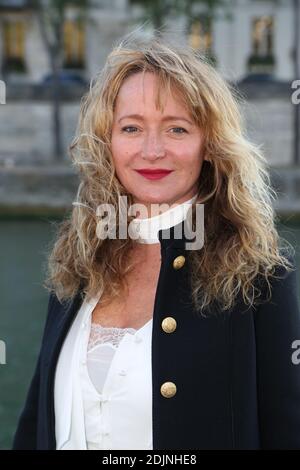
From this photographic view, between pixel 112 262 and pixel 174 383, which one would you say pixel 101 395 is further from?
pixel 112 262

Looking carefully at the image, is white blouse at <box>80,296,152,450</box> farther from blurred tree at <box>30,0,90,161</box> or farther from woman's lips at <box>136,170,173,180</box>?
blurred tree at <box>30,0,90,161</box>

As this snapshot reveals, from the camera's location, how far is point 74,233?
1.54 meters

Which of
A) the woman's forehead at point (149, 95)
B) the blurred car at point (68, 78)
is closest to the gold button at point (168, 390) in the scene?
the woman's forehead at point (149, 95)

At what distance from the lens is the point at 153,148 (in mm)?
1314

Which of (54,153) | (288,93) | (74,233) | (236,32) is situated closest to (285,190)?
Result: (288,93)

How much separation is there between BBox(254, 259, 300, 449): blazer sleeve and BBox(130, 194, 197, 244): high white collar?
0.62 feet

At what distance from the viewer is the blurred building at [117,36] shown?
1997 cm

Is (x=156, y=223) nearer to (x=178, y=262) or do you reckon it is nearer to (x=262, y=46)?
(x=178, y=262)

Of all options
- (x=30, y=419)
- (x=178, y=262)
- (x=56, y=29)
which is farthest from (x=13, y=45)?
(x=178, y=262)

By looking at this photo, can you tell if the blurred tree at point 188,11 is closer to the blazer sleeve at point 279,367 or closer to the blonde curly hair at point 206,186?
the blonde curly hair at point 206,186

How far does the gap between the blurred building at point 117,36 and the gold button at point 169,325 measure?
18987 millimetres

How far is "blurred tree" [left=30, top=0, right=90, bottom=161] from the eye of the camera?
50.7 ft

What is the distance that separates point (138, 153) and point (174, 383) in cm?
36

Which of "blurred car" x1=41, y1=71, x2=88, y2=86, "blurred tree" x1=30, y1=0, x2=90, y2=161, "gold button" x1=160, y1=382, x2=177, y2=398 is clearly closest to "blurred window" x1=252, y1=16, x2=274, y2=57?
"blurred car" x1=41, y1=71, x2=88, y2=86
